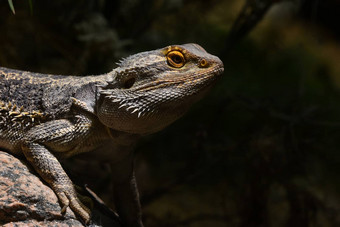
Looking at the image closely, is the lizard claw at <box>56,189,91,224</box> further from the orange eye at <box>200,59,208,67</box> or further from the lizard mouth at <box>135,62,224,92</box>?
the orange eye at <box>200,59,208,67</box>

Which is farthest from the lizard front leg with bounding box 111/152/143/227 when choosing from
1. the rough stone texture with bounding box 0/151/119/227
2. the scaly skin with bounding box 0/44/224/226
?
the rough stone texture with bounding box 0/151/119/227

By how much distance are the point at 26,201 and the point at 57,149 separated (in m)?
0.39

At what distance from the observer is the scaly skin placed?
7.89 ft

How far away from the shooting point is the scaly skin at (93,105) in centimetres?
241

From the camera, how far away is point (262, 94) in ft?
19.9

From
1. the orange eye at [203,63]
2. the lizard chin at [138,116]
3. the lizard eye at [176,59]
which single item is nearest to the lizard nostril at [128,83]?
the lizard chin at [138,116]

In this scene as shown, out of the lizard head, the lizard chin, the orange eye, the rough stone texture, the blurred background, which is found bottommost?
the blurred background

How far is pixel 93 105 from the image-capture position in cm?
259

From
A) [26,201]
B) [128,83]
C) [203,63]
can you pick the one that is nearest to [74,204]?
[26,201]

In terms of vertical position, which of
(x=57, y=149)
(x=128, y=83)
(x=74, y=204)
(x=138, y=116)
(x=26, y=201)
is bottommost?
(x=74, y=204)

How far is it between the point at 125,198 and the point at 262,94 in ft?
11.5

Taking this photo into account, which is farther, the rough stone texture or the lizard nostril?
the lizard nostril

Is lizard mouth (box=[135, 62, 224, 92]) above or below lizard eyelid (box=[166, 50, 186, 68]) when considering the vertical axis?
below

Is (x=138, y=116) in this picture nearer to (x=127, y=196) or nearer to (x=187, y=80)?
(x=187, y=80)
